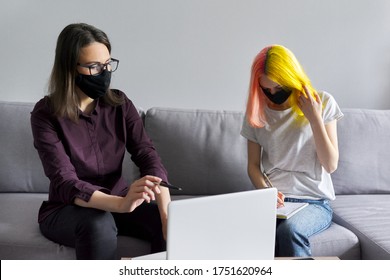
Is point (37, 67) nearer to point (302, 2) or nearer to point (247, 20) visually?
point (247, 20)

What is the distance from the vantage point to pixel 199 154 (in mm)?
2375

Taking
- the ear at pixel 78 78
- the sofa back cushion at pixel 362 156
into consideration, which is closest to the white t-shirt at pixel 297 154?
the sofa back cushion at pixel 362 156

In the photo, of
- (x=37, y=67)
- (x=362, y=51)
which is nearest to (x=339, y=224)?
(x=362, y=51)

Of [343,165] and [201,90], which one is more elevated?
[201,90]

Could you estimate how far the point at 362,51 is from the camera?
2719 millimetres

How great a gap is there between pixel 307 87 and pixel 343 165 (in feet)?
1.93

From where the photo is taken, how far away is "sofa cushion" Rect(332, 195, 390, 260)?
190 centimetres

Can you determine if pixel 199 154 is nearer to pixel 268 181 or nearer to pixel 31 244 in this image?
pixel 268 181

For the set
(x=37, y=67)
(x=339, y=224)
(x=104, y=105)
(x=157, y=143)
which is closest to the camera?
(x=104, y=105)

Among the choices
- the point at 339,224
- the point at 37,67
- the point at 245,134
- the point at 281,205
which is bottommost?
the point at 339,224

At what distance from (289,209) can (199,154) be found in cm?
60

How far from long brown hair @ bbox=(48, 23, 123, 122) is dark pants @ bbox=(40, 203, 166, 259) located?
0.34m

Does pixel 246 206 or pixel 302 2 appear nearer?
pixel 246 206

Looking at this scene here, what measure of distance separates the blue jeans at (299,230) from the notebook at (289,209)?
33mm
